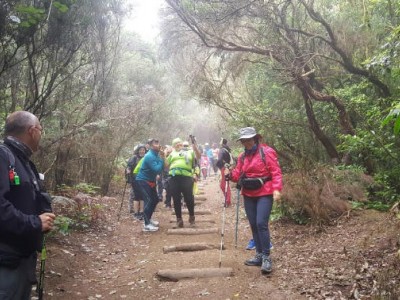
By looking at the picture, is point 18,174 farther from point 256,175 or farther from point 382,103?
point 382,103

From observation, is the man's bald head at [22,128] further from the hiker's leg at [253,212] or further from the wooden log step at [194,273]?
the hiker's leg at [253,212]

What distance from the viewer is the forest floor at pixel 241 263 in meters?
4.79

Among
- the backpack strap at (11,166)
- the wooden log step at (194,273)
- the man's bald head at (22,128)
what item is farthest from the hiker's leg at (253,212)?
the backpack strap at (11,166)

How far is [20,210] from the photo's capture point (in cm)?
279

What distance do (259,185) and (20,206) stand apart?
11.8 feet

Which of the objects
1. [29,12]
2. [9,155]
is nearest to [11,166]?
[9,155]

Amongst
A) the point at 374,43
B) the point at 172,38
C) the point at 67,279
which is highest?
the point at 172,38

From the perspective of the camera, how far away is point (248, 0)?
30.1 ft

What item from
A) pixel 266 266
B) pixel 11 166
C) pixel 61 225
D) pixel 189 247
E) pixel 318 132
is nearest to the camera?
pixel 11 166

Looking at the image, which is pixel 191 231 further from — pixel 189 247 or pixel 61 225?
pixel 61 225

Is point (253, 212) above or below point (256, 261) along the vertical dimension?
above

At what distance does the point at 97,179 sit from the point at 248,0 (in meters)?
7.98

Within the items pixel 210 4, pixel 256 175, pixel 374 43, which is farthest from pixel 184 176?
pixel 374 43

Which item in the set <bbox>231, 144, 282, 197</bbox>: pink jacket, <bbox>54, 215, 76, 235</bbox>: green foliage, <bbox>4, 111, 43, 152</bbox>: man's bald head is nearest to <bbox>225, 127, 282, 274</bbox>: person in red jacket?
<bbox>231, 144, 282, 197</bbox>: pink jacket
